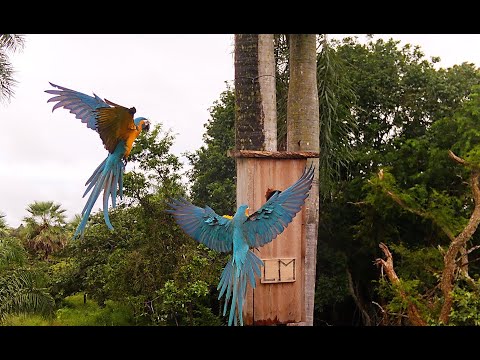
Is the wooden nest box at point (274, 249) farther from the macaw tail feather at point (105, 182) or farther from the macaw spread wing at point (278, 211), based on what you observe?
the macaw tail feather at point (105, 182)

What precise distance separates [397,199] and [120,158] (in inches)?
236

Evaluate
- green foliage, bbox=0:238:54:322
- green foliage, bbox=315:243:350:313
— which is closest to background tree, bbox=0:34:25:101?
green foliage, bbox=0:238:54:322

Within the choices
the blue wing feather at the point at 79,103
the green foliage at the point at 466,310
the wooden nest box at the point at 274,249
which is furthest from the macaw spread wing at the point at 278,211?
the green foliage at the point at 466,310

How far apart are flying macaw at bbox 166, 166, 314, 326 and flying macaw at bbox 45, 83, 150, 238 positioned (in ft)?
1.05

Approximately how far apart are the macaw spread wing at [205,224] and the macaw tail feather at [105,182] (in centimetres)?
29

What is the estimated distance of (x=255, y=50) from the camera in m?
4.25

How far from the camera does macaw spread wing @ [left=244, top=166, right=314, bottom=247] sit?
2.81m

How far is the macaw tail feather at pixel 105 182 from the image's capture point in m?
2.84

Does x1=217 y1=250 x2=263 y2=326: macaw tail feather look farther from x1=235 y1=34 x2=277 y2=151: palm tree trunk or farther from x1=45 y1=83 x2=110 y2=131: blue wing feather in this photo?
x1=235 y1=34 x2=277 y2=151: palm tree trunk

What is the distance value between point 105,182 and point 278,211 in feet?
2.70

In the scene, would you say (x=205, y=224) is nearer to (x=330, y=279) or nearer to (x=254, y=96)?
(x=254, y=96)

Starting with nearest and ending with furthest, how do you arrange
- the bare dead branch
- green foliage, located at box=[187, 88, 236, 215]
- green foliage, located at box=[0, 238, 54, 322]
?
green foliage, located at box=[0, 238, 54, 322]
green foliage, located at box=[187, 88, 236, 215]
the bare dead branch

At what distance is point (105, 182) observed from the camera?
2869 mm
